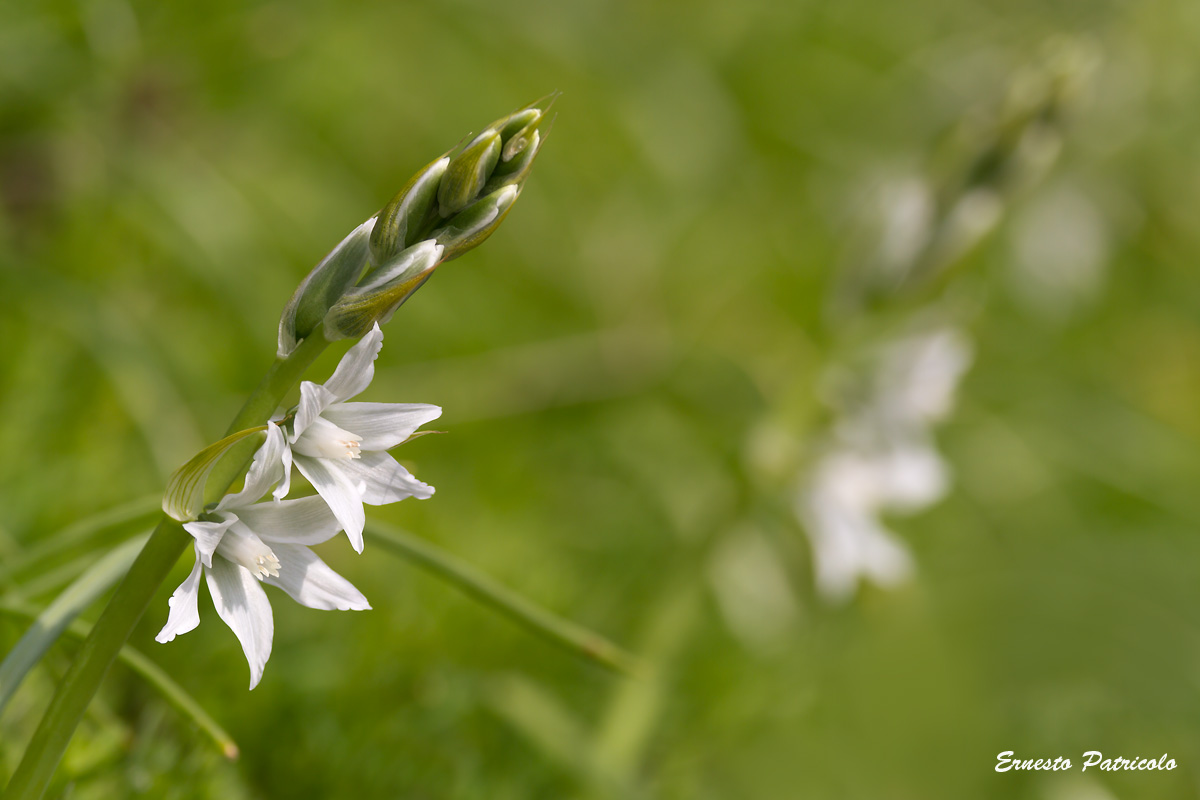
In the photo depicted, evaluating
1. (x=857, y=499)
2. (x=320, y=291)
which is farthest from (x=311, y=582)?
(x=857, y=499)

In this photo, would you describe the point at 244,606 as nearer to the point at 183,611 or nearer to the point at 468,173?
the point at 183,611

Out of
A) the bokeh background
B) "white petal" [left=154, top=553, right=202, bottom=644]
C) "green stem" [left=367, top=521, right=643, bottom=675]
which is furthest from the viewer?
the bokeh background

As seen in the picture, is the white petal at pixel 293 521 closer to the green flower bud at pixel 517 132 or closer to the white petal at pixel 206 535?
the white petal at pixel 206 535

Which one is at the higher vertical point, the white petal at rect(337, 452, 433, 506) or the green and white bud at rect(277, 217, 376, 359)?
the green and white bud at rect(277, 217, 376, 359)

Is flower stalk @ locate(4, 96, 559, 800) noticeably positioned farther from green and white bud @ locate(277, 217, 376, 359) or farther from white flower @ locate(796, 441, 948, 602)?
white flower @ locate(796, 441, 948, 602)

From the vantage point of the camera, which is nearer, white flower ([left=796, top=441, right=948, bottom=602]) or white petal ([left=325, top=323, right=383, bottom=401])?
white petal ([left=325, top=323, right=383, bottom=401])

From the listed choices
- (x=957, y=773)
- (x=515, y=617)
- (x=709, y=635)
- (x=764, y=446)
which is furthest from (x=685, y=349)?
(x=515, y=617)

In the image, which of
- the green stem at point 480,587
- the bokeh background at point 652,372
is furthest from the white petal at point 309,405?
the bokeh background at point 652,372

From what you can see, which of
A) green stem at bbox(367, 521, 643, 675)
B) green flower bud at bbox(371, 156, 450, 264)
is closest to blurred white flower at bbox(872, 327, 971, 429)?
green stem at bbox(367, 521, 643, 675)

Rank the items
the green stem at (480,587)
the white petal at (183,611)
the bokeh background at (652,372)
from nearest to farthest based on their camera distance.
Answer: the white petal at (183,611)
the green stem at (480,587)
the bokeh background at (652,372)
